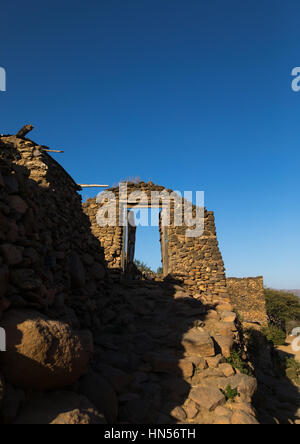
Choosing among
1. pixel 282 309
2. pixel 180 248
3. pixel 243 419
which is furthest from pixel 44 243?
pixel 282 309

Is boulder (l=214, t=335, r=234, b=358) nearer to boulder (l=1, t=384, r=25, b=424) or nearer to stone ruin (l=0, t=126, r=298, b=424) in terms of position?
stone ruin (l=0, t=126, r=298, b=424)

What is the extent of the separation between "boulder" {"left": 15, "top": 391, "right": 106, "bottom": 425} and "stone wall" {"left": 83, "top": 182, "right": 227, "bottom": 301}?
675cm

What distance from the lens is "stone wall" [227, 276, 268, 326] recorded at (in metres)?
17.0

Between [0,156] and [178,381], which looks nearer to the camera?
[0,156]

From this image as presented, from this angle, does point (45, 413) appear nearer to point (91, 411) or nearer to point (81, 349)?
point (91, 411)

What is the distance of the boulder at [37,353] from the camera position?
2105 millimetres

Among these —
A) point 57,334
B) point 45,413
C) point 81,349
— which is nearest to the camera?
point 45,413

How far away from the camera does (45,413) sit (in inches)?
77.9

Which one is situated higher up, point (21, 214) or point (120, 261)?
point (21, 214)

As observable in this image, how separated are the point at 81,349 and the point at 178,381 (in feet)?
6.01

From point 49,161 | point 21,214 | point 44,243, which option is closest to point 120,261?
point 49,161

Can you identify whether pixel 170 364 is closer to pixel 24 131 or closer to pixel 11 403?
pixel 11 403

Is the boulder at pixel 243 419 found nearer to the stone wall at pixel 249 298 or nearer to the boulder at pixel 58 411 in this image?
the boulder at pixel 58 411
